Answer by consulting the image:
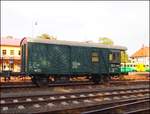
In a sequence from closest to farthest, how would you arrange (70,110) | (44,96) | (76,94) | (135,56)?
(70,110) < (44,96) < (76,94) < (135,56)

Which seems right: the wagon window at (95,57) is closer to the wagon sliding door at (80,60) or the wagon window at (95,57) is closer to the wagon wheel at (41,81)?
the wagon sliding door at (80,60)

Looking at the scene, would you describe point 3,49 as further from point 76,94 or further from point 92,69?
point 76,94

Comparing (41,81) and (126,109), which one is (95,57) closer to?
(41,81)

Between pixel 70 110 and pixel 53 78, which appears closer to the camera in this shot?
pixel 70 110

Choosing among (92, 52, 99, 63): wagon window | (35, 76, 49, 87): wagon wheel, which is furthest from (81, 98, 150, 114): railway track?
(92, 52, 99, 63): wagon window

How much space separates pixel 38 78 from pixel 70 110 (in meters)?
8.89

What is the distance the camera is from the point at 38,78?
19234mm

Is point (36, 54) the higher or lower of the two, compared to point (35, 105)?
higher

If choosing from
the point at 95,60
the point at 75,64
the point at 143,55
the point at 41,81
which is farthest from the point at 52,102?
the point at 143,55

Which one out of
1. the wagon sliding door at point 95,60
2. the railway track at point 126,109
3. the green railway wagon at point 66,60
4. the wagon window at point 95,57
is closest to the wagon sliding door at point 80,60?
the green railway wagon at point 66,60

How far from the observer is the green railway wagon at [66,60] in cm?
1897

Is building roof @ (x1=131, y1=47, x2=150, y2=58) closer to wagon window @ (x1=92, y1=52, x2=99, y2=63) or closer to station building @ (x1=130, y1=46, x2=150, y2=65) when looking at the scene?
station building @ (x1=130, y1=46, x2=150, y2=65)

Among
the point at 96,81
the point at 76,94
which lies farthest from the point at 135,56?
the point at 76,94

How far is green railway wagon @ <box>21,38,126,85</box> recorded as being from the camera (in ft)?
62.2
